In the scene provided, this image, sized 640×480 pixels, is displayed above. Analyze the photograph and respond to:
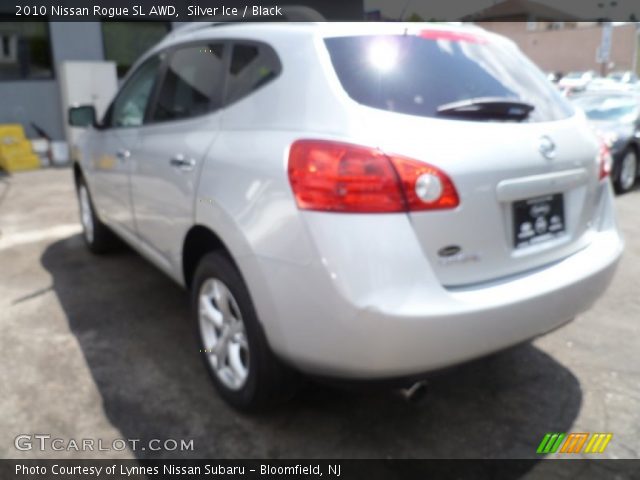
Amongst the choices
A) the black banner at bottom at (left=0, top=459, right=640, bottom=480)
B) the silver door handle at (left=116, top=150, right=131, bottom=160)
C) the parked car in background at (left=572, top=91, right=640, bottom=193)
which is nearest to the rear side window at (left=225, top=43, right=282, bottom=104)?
the silver door handle at (left=116, top=150, right=131, bottom=160)

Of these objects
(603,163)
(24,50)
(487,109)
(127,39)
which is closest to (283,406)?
(487,109)

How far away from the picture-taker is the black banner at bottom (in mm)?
2125

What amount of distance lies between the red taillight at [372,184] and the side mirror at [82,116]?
10.3ft

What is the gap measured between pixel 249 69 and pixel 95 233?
111 inches

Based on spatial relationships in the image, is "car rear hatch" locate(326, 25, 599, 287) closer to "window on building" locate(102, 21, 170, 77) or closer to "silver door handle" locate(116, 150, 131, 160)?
"silver door handle" locate(116, 150, 131, 160)

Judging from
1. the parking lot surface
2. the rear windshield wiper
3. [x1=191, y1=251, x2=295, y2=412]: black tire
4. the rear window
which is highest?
the rear window

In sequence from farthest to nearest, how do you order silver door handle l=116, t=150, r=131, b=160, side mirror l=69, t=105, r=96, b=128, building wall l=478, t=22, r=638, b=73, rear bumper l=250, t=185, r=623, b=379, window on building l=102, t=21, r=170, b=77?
building wall l=478, t=22, r=638, b=73 < window on building l=102, t=21, r=170, b=77 < side mirror l=69, t=105, r=96, b=128 < silver door handle l=116, t=150, r=131, b=160 < rear bumper l=250, t=185, r=623, b=379

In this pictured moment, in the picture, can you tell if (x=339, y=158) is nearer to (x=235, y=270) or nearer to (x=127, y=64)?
(x=235, y=270)

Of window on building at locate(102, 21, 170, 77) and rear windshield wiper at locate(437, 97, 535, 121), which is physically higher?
window on building at locate(102, 21, 170, 77)

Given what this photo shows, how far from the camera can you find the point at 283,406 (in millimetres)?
2551

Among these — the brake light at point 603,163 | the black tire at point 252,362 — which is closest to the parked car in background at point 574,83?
the brake light at point 603,163

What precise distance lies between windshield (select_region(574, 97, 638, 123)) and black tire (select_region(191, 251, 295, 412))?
7.15 m

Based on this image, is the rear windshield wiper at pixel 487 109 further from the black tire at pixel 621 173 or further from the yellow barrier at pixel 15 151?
the yellow barrier at pixel 15 151

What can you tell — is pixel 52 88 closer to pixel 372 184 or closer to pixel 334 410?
pixel 334 410
